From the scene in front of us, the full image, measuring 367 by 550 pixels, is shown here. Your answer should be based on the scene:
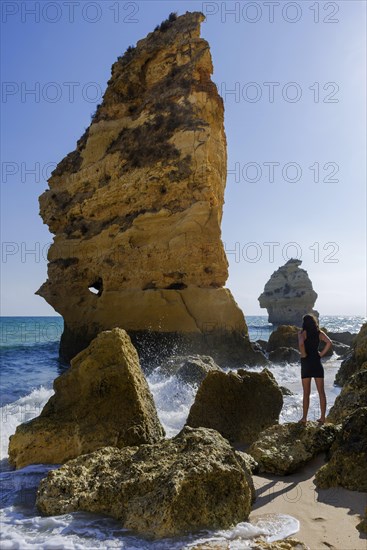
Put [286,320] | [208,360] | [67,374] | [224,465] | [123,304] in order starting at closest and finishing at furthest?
[224,465] < [67,374] < [208,360] < [123,304] < [286,320]

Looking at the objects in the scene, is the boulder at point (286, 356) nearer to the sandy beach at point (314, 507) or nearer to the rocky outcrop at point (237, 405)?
the rocky outcrop at point (237, 405)

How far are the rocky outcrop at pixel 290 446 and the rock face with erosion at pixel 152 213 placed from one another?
38.1ft

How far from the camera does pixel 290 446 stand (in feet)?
15.4

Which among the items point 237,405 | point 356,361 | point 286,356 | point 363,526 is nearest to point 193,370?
point 356,361

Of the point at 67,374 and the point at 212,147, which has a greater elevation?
the point at 212,147

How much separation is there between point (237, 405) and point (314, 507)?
8.89ft

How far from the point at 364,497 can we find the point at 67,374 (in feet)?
12.4

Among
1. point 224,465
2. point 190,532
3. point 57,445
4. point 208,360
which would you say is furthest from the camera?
point 208,360

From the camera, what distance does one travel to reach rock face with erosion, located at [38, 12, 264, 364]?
16.9 metres

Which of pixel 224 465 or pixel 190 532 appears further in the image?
pixel 224 465

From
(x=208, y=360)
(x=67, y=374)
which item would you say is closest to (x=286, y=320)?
(x=208, y=360)

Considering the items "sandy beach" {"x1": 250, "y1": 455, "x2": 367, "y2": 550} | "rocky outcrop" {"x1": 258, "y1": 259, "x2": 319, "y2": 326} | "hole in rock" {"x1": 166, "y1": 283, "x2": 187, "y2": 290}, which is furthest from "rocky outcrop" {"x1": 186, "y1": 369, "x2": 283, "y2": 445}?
"rocky outcrop" {"x1": 258, "y1": 259, "x2": 319, "y2": 326}

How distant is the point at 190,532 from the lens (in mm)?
3010

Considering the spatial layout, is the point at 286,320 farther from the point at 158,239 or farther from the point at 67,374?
the point at 67,374
